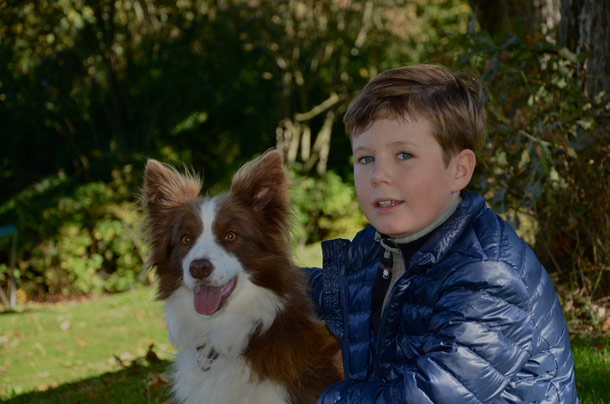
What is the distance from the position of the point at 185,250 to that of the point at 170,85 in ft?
35.2

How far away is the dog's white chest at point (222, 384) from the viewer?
336 cm

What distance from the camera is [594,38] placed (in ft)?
19.4

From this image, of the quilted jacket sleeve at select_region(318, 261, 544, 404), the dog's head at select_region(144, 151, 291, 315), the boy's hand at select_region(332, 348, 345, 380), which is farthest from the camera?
the dog's head at select_region(144, 151, 291, 315)

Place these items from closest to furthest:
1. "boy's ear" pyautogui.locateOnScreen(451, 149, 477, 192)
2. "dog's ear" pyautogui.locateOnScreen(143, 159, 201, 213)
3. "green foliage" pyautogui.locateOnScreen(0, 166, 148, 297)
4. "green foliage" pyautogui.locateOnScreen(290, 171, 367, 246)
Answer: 1. "boy's ear" pyautogui.locateOnScreen(451, 149, 477, 192)
2. "dog's ear" pyautogui.locateOnScreen(143, 159, 201, 213)
3. "green foliage" pyautogui.locateOnScreen(0, 166, 148, 297)
4. "green foliage" pyautogui.locateOnScreen(290, 171, 367, 246)

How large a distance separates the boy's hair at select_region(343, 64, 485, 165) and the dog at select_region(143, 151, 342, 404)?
1147mm

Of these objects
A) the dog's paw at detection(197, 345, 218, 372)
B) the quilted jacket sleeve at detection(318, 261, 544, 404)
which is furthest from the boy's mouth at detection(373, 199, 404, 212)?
the dog's paw at detection(197, 345, 218, 372)

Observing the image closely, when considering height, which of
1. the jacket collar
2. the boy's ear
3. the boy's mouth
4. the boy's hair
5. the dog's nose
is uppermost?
the boy's hair

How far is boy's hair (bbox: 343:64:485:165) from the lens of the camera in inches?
107

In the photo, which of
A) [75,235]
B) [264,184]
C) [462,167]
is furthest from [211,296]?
[75,235]

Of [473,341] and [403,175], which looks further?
[403,175]

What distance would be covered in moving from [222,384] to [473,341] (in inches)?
59.8

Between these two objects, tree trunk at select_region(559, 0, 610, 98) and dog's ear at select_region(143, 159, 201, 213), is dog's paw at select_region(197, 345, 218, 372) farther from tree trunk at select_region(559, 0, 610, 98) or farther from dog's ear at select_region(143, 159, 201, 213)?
tree trunk at select_region(559, 0, 610, 98)

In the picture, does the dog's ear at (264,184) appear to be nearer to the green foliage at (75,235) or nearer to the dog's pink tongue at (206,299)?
the dog's pink tongue at (206,299)

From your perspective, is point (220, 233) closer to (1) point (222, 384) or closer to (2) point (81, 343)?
(1) point (222, 384)
